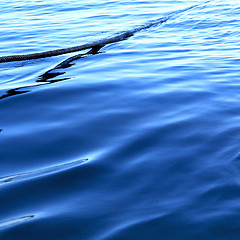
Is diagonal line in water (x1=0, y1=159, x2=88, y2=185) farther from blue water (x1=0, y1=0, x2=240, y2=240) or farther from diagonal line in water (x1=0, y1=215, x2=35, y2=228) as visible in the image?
diagonal line in water (x1=0, y1=215, x2=35, y2=228)

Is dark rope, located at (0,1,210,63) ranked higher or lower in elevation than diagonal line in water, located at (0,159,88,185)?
higher

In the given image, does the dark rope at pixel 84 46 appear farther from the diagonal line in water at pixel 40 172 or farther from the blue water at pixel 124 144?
the diagonal line in water at pixel 40 172

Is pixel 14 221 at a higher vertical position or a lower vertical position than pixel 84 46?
lower

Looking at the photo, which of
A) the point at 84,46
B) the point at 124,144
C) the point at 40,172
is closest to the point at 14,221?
the point at 40,172

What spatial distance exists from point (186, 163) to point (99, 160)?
631mm

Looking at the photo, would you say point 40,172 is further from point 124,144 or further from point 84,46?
point 84,46

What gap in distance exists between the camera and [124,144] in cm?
360

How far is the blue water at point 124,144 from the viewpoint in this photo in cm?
258

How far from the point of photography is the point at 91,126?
402 centimetres

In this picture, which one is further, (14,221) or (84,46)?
(84,46)

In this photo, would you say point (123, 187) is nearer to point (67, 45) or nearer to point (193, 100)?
point (193, 100)

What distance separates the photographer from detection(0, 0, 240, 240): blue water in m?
2.58

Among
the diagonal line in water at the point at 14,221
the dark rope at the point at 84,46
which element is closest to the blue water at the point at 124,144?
the diagonal line in water at the point at 14,221

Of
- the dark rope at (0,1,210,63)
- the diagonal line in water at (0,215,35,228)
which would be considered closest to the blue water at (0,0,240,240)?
the diagonal line in water at (0,215,35,228)
